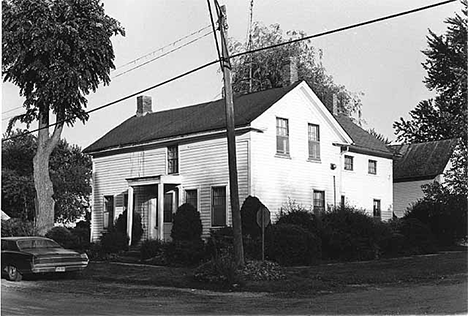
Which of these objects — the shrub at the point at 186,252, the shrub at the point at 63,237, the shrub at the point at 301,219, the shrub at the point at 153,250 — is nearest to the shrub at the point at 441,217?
the shrub at the point at 301,219

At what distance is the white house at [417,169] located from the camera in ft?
150

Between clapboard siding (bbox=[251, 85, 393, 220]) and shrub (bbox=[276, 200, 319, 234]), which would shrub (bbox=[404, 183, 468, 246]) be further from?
shrub (bbox=[276, 200, 319, 234])

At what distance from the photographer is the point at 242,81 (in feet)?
177

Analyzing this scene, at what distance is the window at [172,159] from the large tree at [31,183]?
22.3 meters

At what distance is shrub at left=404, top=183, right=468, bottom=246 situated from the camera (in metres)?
32.0

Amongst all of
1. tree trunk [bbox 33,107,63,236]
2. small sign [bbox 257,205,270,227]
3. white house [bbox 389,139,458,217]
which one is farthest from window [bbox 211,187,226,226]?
white house [bbox 389,139,458,217]

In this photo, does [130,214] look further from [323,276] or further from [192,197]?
[323,276]

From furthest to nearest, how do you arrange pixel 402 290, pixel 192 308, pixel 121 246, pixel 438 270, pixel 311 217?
pixel 121 246
pixel 311 217
pixel 438 270
pixel 402 290
pixel 192 308

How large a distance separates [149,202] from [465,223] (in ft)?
50.6

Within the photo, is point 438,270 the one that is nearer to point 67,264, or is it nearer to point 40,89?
point 67,264

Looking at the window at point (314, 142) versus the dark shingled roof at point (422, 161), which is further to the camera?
the dark shingled roof at point (422, 161)

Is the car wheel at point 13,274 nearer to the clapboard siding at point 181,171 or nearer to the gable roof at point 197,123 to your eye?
the clapboard siding at point 181,171

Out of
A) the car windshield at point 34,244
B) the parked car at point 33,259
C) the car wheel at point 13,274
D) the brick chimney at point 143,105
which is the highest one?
the brick chimney at point 143,105

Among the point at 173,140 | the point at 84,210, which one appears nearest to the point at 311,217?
the point at 173,140
